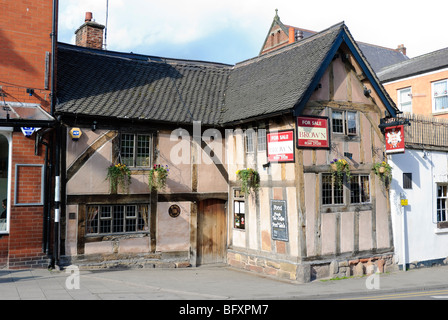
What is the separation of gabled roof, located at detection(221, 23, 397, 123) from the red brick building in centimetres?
658

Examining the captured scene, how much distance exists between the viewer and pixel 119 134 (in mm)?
14617

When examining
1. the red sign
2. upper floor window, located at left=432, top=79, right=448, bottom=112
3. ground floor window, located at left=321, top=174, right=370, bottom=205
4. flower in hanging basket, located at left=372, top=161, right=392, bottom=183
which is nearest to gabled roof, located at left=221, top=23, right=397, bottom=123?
the red sign

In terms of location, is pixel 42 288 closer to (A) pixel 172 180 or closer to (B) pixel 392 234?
(A) pixel 172 180

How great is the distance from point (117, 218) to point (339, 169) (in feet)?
25.8

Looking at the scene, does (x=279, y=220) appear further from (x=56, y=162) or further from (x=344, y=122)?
(x=56, y=162)

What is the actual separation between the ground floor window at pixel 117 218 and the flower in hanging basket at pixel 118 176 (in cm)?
70

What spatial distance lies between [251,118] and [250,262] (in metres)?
5.19

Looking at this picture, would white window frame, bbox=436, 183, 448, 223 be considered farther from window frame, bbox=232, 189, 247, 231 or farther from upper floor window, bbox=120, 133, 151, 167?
upper floor window, bbox=120, 133, 151, 167

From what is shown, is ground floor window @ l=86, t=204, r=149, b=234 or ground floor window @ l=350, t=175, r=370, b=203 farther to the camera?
ground floor window @ l=350, t=175, r=370, b=203

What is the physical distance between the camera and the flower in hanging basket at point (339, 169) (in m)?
13.8

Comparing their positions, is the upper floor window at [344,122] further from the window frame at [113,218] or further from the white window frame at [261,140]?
the window frame at [113,218]

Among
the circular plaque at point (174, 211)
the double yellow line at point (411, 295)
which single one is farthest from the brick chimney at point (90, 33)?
the double yellow line at point (411, 295)

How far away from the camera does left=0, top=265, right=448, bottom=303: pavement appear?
408 inches

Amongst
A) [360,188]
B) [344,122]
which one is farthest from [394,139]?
→ [360,188]
